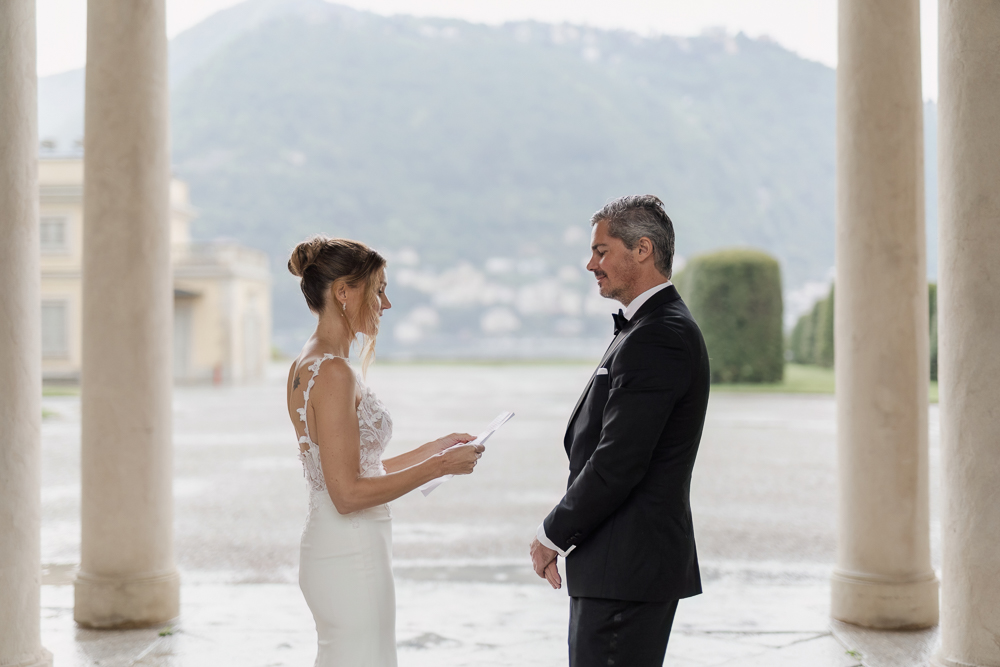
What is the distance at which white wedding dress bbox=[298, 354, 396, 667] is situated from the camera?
99.4 inches

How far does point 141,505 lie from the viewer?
15.5 ft

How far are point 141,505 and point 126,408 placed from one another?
1.68 feet

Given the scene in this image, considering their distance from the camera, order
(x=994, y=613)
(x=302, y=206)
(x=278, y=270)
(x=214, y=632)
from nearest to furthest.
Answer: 1. (x=994, y=613)
2. (x=214, y=632)
3. (x=278, y=270)
4. (x=302, y=206)

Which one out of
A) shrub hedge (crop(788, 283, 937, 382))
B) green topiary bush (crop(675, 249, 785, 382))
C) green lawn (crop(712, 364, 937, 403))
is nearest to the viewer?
green lawn (crop(712, 364, 937, 403))

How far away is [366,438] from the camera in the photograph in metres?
→ 2.58

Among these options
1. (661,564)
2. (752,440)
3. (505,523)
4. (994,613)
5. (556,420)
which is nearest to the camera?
(661,564)

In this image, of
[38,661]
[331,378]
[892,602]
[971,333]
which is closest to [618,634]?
[331,378]

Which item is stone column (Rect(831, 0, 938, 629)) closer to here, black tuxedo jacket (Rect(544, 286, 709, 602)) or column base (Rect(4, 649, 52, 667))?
black tuxedo jacket (Rect(544, 286, 709, 602))

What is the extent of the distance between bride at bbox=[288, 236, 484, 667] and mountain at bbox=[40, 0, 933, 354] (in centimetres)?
7530

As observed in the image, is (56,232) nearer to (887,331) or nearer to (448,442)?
(887,331)

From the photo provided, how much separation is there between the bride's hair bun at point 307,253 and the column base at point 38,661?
7.01 feet

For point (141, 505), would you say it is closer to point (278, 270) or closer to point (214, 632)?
point (214, 632)

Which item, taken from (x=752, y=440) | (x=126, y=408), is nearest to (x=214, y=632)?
(x=126, y=408)

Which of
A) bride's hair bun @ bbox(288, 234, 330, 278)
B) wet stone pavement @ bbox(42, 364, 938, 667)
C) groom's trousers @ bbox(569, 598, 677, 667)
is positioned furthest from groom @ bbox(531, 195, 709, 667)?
wet stone pavement @ bbox(42, 364, 938, 667)
